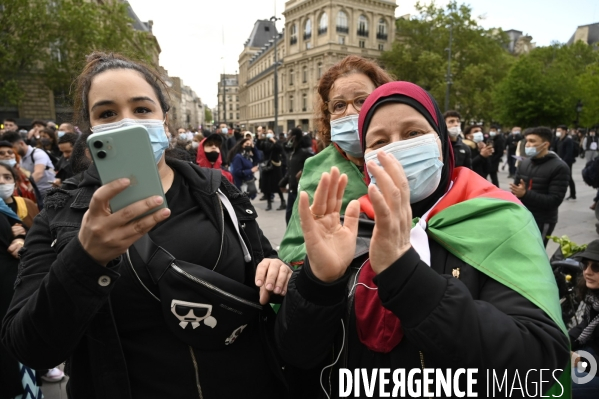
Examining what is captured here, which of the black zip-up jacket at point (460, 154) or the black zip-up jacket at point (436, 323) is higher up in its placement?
the black zip-up jacket at point (460, 154)

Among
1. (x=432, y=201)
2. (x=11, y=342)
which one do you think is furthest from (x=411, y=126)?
(x=11, y=342)

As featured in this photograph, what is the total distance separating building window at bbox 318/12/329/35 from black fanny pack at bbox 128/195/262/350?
54.5m

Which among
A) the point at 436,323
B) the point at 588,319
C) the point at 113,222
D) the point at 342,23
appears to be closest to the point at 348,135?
the point at 436,323

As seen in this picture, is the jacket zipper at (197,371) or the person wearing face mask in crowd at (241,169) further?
the person wearing face mask in crowd at (241,169)

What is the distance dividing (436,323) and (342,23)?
183 ft

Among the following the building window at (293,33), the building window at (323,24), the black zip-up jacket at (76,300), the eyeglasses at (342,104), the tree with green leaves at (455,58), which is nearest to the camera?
the black zip-up jacket at (76,300)

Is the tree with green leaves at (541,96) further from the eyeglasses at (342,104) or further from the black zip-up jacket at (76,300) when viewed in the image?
the black zip-up jacket at (76,300)

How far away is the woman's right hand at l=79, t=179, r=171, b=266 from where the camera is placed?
934 mm

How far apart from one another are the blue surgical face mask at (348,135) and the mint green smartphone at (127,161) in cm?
144

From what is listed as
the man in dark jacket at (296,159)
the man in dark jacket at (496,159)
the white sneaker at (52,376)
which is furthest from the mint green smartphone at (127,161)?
the man in dark jacket at (496,159)

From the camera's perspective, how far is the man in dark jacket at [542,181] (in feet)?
15.3

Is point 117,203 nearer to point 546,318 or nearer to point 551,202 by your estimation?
point 546,318

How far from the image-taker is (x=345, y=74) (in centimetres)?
240

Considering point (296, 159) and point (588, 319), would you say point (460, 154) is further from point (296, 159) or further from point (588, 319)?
point (588, 319)
